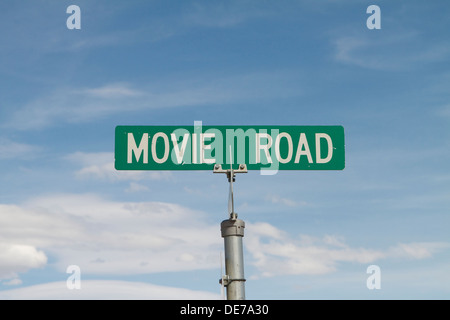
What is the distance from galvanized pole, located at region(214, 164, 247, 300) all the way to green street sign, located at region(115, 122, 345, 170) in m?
0.72

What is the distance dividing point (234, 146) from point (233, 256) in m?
1.54

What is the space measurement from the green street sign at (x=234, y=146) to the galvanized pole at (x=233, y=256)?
720 millimetres

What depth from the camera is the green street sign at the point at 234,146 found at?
8.36 meters

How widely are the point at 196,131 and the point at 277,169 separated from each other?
1231mm

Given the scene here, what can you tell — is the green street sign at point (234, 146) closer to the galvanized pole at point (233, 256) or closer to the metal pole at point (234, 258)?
the galvanized pole at point (233, 256)

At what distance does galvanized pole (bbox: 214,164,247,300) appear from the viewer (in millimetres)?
7777

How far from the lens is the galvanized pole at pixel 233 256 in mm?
7777

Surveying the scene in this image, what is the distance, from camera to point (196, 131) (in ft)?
27.7

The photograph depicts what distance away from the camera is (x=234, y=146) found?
8508 millimetres

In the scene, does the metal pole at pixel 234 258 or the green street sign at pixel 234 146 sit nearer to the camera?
the metal pole at pixel 234 258

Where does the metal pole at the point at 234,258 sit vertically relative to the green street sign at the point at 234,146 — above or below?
below

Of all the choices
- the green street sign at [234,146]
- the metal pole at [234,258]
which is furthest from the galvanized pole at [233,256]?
the green street sign at [234,146]

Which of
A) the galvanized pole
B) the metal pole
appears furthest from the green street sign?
the metal pole
